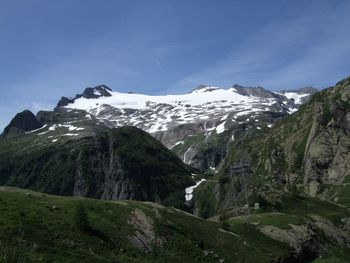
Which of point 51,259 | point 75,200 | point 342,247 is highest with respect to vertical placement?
point 75,200

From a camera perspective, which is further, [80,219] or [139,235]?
[139,235]

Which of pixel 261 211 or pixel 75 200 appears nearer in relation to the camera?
pixel 75 200

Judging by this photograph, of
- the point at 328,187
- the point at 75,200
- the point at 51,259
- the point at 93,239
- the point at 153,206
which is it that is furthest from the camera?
the point at 328,187

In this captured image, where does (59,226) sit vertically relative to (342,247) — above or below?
above

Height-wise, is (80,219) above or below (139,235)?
above

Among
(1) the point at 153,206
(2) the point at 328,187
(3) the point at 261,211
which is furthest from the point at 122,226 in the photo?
(2) the point at 328,187

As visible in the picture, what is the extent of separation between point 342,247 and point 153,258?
147 ft

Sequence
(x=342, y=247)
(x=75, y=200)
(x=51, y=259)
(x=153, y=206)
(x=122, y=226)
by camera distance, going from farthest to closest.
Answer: (x=342, y=247) < (x=153, y=206) < (x=75, y=200) < (x=122, y=226) < (x=51, y=259)

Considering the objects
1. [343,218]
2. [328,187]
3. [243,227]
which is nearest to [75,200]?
[243,227]

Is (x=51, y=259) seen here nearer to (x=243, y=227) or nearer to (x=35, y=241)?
(x=35, y=241)

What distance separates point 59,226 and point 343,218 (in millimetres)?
69470

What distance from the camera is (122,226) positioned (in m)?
60.2

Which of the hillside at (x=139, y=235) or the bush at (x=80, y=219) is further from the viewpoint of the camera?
the bush at (x=80, y=219)

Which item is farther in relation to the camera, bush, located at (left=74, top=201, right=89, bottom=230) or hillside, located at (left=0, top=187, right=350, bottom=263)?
bush, located at (left=74, top=201, right=89, bottom=230)
